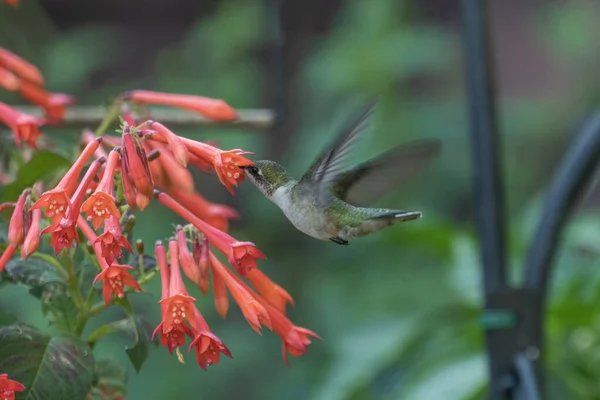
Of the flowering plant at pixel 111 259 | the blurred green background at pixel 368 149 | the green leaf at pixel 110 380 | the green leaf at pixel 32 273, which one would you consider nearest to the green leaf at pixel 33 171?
the flowering plant at pixel 111 259

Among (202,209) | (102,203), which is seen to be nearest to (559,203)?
(202,209)

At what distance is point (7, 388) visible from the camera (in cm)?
79

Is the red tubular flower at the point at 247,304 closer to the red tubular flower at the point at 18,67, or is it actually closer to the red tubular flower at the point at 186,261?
the red tubular flower at the point at 186,261

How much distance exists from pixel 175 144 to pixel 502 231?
787mm

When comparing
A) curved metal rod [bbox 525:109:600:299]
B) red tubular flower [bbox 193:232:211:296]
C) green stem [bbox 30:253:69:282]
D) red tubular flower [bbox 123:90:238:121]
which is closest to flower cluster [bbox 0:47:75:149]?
red tubular flower [bbox 123:90:238:121]

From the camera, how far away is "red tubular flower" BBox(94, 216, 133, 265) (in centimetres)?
75

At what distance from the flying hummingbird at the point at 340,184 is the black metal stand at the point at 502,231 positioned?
459mm

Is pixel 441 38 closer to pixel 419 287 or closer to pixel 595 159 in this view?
pixel 419 287

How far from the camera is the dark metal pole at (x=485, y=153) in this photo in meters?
1.45

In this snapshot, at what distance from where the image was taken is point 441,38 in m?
2.97

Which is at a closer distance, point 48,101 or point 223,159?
point 223,159

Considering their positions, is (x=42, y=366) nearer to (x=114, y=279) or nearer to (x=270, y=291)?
(x=114, y=279)

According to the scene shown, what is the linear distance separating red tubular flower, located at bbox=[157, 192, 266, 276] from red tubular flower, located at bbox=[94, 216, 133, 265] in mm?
108

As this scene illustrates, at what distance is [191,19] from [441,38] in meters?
0.99
